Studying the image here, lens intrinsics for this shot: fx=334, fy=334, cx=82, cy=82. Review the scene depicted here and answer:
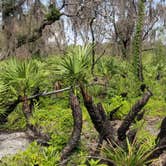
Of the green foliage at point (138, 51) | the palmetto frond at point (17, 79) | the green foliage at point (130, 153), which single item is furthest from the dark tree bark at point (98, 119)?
the green foliage at point (138, 51)

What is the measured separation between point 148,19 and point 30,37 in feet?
36.1

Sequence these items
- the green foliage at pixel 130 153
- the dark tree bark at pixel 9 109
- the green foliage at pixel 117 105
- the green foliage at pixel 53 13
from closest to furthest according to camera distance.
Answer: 1. the green foliage at pixel 130 153
2. the dark tree bark at pixel 9 109
3. the green foliage at pixel 117 105
4. the green foliage at pixel 53 13

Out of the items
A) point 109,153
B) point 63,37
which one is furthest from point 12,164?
point 63,37

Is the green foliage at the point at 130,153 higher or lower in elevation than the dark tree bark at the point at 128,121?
lower

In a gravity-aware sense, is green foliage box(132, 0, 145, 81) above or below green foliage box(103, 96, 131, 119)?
above

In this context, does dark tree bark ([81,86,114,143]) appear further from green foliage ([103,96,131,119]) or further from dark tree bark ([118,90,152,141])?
green foliage ([103,96,131,119])

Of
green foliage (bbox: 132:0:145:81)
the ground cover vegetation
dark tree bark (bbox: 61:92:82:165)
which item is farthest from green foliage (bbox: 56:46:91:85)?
green foliage (bbox: 132:0:145:81)

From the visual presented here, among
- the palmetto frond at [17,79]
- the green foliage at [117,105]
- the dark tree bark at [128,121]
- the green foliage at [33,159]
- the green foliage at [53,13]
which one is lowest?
the green foliage at [33,159]

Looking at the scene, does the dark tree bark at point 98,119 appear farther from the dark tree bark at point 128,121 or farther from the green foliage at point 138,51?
the green foliage at point 138,51

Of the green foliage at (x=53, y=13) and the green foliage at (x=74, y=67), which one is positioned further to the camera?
the green foliage at (x=53, y=13)

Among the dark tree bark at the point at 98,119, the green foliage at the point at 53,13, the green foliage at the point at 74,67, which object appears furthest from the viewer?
the green foliage at the point at 53,13

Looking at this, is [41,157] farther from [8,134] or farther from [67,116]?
[8,134]

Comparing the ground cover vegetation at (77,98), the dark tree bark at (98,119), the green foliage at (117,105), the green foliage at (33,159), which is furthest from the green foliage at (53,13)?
the green foliage at (33,159)

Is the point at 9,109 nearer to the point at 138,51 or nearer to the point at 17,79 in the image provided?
the point at 17,79
